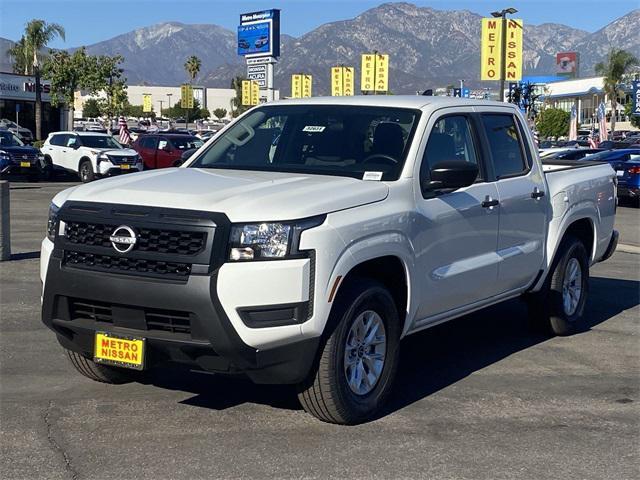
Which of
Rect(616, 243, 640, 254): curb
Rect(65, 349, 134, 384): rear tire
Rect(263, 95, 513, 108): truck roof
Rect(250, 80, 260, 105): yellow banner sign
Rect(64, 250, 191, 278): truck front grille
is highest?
Rect(250, 80, 260, 105): yellow banner sign

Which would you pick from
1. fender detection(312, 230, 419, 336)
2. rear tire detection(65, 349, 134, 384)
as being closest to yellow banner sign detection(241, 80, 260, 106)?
rear tire detection(65, 349, 134, 384)

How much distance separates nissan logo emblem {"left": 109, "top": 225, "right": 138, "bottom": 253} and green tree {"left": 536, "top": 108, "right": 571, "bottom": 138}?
9516 cm

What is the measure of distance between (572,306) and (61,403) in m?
4.64

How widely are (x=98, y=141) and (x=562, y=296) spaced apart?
82.6 feet

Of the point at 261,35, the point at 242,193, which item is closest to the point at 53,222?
the point at 242,193

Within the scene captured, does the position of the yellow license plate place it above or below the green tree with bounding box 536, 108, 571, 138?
below

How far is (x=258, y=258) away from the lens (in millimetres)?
4828

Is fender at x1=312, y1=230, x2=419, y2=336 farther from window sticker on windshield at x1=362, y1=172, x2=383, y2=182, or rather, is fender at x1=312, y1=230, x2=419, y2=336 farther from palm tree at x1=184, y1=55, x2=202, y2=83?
palm tree at x1=184, y1=55, x2=202, y2=83

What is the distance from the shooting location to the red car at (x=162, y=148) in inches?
1356

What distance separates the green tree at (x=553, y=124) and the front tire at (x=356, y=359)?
94258mm

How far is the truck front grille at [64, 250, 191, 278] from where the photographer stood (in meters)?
4.87

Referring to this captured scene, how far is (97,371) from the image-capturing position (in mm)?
6070

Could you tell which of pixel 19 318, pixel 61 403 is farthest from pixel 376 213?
pixel 19 318

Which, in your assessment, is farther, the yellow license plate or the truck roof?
the truck roof
